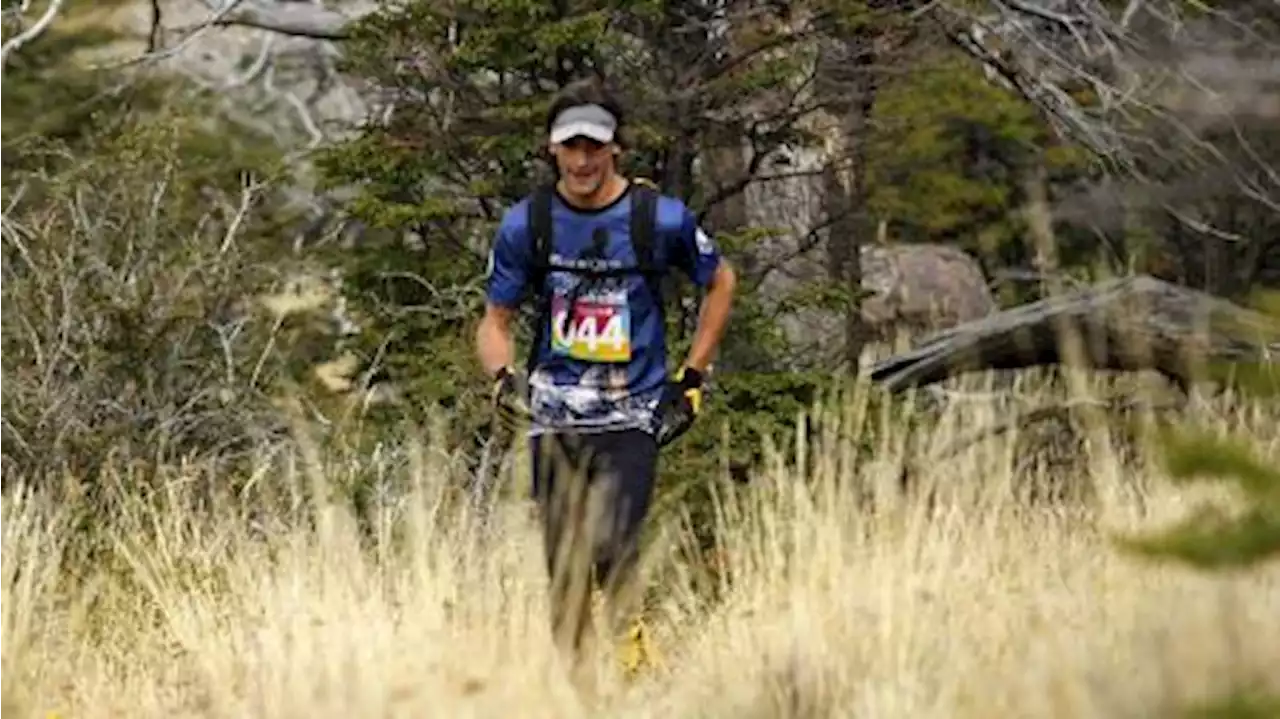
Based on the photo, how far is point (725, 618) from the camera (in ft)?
20.6

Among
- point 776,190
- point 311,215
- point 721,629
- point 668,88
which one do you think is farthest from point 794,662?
point 311,215

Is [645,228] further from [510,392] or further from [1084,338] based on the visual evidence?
[1084,338]

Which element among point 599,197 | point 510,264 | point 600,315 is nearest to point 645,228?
point 599,197

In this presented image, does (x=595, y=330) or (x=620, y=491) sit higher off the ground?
(x=595, y=330)

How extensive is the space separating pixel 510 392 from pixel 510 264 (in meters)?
0.38

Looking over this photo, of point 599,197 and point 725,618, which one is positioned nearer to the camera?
point 725,618

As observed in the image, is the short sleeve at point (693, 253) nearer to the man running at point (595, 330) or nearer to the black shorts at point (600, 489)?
the man running at point (595, 330)

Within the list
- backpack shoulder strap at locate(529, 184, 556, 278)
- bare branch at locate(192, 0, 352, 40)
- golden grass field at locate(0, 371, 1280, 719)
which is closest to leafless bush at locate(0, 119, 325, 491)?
golden grass field at locate(0, 371, 1280, 719)

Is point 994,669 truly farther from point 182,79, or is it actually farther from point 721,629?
point 182,79

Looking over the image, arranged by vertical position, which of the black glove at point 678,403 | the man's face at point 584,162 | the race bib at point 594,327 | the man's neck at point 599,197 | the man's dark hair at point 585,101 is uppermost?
the man's dark hair at point 585,101

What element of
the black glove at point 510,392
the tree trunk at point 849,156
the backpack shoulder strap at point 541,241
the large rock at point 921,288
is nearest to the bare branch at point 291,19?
the tree trunk at point 849,156

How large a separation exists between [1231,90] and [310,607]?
40.5 ft

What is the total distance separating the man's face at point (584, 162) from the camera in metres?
6.59

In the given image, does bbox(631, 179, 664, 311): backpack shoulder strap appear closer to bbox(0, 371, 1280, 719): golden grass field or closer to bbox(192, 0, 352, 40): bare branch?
bbox(0, 371, 1280, 719): golden grass field
